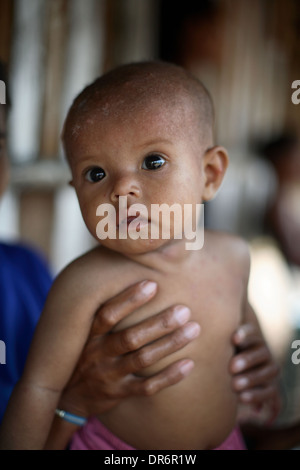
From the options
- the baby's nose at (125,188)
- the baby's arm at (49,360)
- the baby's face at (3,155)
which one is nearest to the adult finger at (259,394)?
the baby's arm at (49,360)

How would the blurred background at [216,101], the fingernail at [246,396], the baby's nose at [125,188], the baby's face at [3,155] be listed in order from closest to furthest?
1. the baby's nose at [125,188]
2. the fingernail at [246,396]
3. the baby's face at [3,155]
4. the blurred background at [216,101]

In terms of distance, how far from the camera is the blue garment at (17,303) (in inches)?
42.1

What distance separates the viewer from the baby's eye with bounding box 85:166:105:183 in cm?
77

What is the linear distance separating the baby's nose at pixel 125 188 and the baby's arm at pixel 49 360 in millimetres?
164

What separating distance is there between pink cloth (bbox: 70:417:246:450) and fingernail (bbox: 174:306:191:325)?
0.78 ft

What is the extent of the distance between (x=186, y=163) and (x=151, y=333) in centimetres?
28

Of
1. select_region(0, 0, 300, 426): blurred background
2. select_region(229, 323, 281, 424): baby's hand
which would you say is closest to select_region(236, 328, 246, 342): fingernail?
select_region(229, 323, 281, 424): baby's hand

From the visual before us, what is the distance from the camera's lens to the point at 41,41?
6.59 ft

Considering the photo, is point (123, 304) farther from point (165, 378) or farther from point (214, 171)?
point (214, 171)

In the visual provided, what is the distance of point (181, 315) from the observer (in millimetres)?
825

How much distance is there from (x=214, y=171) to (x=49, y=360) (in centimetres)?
43

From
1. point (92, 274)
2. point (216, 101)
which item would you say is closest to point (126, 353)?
point (92, 274)

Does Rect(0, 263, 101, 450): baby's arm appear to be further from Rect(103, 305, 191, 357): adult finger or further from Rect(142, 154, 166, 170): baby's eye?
Rect(142, 154, 166, 170): baby's eye

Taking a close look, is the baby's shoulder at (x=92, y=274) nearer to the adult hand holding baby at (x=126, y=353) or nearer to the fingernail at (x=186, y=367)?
the adult hand holding baby at (x=126, y=353)
